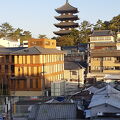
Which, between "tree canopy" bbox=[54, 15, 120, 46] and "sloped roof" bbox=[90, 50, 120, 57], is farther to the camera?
"tree canopy" bbox=[54, 15, 120, 46]

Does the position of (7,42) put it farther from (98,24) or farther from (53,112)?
(53,112)

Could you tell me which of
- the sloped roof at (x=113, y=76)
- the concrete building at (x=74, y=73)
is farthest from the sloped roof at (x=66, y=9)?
the sloped roof at (x=113, y=76)

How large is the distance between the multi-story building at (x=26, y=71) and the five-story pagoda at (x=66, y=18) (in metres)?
38.3

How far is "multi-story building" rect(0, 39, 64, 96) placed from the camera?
45.7 metres

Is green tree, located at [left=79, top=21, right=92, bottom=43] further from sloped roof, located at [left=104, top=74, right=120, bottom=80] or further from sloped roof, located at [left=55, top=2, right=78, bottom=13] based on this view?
sloped roof, located at [left=104, top=74, right=120, bottom=80]

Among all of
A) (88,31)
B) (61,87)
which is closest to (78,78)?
(61,87)

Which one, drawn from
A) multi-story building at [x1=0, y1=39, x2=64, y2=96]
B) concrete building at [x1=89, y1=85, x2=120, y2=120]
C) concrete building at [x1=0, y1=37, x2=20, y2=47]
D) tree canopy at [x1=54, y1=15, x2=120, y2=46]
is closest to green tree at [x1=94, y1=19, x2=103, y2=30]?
tree canopy at [x1=54, y1=15, x2=120, y2=46]

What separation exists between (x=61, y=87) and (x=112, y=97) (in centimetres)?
1780

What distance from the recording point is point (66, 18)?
3472 inches

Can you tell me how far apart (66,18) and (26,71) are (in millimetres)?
44195

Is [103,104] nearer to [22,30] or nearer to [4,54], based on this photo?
[4,54]

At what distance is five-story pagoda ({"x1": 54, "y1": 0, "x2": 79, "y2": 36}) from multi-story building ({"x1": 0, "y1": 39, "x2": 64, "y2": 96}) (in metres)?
38.3

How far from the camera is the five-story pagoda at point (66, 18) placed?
3408 inches

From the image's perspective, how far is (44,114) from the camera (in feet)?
77.2
